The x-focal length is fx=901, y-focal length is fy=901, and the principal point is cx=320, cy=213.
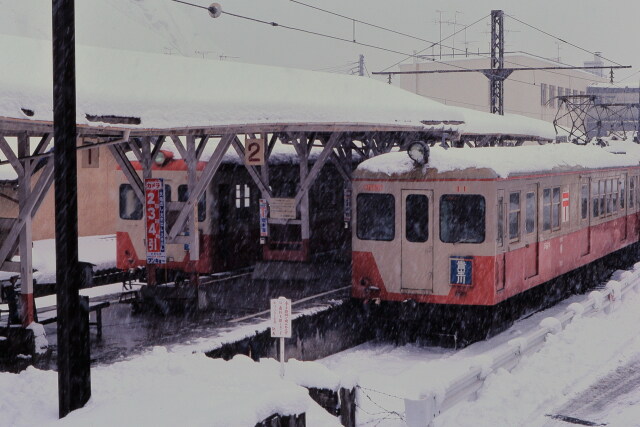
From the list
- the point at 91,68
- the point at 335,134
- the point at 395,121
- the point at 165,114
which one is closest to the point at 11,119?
the point at 165,114

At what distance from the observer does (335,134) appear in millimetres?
15227

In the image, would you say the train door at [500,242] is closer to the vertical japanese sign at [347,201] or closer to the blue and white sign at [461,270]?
the blue and white sign at [461,270]

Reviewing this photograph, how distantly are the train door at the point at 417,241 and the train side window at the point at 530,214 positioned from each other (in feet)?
5.54

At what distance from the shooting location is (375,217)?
12.9m

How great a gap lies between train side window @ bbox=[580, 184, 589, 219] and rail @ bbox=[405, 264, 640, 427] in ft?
5.10

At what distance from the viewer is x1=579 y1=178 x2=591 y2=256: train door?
16.0 meters

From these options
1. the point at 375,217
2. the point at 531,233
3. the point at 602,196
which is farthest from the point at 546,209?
the point at 602,196

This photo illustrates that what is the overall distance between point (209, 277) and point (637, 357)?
28.2 ft

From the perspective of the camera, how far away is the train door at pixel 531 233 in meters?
13.3

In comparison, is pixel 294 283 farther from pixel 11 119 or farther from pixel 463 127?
pixel 11 119

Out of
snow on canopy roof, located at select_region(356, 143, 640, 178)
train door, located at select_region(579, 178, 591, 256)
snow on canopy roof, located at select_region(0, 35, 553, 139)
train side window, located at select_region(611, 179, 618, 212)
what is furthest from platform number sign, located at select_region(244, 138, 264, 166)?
train side window, located at select_region(611, 179, 618, 212)

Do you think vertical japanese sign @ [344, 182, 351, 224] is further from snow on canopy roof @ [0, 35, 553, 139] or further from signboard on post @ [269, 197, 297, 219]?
signboard on post @ [269, 197, 297, 219]

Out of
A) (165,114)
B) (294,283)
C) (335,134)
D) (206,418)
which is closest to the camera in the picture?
(206,418)

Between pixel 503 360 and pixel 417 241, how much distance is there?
10.8ft
